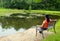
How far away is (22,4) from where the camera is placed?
227 ft

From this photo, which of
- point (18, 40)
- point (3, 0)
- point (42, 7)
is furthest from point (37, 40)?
point (3, 0)

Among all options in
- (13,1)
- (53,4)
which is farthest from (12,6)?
(53,4)

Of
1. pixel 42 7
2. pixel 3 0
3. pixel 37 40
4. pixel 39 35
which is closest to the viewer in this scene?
pixel 37 40

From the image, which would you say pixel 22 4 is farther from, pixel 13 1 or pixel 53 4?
pixel 53 4

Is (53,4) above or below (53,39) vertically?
below

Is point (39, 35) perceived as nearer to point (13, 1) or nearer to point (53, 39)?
point (53, 39)

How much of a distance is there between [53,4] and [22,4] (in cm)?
1072

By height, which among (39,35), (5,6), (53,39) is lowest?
(5,6)

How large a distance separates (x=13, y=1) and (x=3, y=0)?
5348 millimetres

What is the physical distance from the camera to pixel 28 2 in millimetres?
70188

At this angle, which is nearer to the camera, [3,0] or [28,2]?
[28,2]

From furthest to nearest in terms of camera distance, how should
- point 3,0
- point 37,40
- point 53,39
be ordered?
point 3,0
point 37,40
point 53,39

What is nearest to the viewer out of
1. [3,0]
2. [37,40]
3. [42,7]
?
[37,40]

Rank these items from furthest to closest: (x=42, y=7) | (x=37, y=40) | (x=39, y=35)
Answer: (x=42, y=7) → (x=39, y=35) → (x=37, y=40)
